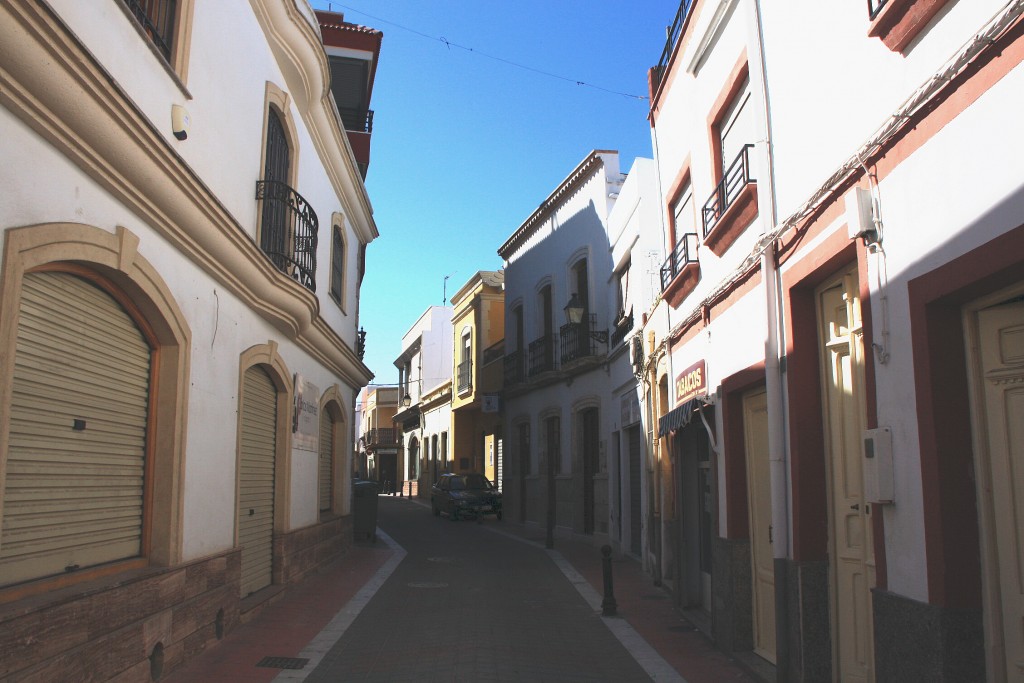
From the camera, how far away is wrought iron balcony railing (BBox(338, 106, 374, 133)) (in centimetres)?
1720

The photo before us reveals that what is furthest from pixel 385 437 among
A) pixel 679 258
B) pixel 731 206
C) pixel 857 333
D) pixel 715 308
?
pixel 857 333

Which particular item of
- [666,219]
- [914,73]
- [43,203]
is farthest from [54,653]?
[666,219]

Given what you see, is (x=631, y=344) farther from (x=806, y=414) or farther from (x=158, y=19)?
(x=158, y=19)

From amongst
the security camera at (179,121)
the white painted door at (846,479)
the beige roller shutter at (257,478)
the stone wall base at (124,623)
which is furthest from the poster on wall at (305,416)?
the white painted door at (846,479)

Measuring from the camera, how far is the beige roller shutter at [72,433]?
5.11 meters

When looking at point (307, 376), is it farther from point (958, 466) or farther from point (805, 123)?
point (958, 466)

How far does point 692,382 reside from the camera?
10078 millimetres

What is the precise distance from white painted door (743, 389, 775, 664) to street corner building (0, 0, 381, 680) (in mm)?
4936

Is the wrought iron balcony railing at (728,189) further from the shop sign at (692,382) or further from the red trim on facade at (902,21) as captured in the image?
the red trim on facade at (902,21)

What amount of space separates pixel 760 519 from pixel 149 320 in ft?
18.1

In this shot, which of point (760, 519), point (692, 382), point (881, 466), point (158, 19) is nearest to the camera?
point (881, 466)

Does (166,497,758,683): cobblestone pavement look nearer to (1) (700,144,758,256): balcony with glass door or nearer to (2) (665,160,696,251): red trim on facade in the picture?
(1) (700,144,758,256): balcony with glass door

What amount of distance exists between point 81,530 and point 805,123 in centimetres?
584

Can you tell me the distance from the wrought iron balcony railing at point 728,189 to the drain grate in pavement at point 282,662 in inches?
220
